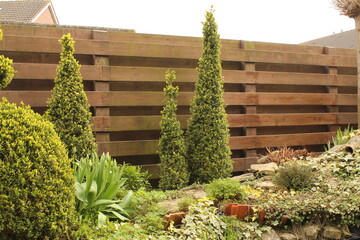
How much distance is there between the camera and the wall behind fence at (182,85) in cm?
542

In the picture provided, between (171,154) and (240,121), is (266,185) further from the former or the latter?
(240,121)

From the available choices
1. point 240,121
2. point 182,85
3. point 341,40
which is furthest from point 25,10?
point 341,40

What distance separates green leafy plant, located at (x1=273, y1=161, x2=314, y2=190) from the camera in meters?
4.63

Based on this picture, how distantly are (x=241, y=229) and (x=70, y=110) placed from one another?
2.65m

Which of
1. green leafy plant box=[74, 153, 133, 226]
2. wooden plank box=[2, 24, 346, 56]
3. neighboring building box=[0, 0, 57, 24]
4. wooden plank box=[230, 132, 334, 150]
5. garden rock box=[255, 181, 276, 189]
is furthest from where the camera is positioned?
neighboring building box=[0, 0, 57, 24]

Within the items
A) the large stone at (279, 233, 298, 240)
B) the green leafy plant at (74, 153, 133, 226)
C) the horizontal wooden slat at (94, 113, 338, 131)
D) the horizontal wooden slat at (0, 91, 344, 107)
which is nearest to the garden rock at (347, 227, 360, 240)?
the large stone at (279, 233, 298, 240)

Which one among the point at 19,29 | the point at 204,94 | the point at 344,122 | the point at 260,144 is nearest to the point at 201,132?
the point at 204,94

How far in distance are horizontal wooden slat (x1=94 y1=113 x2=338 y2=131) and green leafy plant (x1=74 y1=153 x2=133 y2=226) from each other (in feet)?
5.81

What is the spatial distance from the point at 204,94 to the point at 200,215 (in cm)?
242

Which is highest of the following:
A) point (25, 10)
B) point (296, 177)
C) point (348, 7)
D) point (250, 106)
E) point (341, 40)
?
point (25, 10)

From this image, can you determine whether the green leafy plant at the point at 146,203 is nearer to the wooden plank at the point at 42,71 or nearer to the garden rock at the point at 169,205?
the garden rock at the point at 169,205

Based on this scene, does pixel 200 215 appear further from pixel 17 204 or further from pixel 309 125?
pixel 309 125

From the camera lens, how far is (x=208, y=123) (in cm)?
552

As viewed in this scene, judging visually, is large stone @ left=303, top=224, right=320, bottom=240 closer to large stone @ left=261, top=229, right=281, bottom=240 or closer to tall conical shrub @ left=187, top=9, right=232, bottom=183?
large stone @ left=261, top=229, right=281, bottom=240
